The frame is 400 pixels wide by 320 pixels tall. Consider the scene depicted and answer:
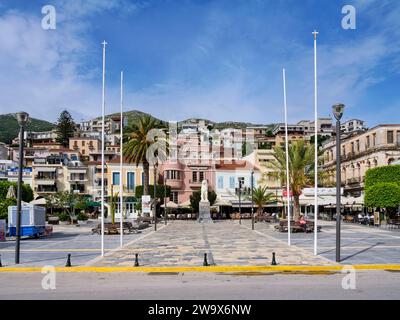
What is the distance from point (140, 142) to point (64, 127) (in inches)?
3761

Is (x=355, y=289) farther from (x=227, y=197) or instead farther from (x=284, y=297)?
(x=227, y=197)

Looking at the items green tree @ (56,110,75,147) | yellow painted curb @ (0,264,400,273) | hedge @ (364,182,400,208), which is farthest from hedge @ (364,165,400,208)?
green tree @ (56,110,75,147)

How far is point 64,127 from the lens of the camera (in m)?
144

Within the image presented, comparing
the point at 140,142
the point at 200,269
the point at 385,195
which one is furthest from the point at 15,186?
the point at 200,269

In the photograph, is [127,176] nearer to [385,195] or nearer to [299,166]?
[299,166]

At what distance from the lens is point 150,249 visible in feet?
76.9

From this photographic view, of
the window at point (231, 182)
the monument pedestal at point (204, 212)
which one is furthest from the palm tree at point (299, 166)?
the window at point (231, 182)

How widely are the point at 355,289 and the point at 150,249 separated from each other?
1301 centimetres

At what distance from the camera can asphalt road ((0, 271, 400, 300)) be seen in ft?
37.6

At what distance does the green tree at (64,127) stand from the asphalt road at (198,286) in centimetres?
13226

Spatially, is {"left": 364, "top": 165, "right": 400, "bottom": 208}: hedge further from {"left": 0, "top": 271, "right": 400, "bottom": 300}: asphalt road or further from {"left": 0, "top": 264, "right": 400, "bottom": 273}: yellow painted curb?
{"left": 0, "top": 271, "right": 400, "bottom": 300}: asphalt road

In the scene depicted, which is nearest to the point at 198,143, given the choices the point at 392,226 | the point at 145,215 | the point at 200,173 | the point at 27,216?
the point at 200,173

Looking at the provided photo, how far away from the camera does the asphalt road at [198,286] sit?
11.5 meters

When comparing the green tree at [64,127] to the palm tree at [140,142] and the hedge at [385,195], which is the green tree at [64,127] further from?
the hedge at [385,195]
